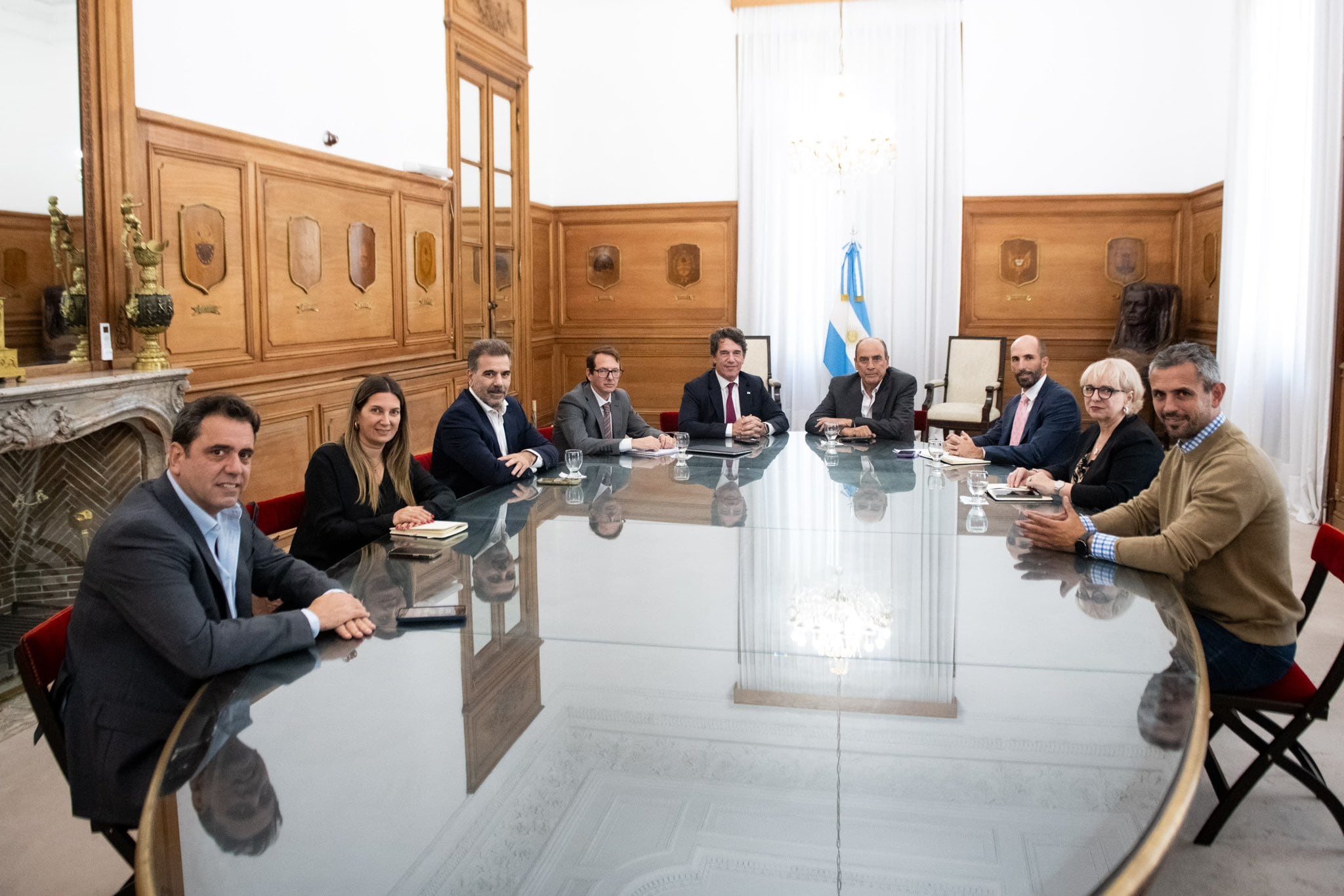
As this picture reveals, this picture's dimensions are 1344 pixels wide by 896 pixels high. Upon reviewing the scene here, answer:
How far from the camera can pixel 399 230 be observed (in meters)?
7.23

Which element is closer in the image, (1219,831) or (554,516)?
(1219,831)

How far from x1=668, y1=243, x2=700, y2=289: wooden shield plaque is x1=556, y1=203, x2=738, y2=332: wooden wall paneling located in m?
0.03

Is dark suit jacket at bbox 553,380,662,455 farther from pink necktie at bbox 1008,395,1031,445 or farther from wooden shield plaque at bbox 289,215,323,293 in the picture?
wooden shield plaque at bbox 289,215,323,293

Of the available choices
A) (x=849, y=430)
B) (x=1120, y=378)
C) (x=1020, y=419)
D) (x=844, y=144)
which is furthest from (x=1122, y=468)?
(x=844, y=144)

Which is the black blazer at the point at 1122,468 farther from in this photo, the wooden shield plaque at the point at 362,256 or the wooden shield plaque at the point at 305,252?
the wooden shield plaque at the point at 362,256

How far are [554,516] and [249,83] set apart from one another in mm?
3489

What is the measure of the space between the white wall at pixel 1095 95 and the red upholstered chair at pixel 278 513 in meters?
7.39

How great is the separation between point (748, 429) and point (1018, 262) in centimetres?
490

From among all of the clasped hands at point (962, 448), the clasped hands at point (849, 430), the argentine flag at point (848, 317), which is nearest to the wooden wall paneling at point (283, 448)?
the clasped hands at point (849, 430)

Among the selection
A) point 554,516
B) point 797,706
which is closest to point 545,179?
point 554,516

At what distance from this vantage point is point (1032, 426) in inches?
203

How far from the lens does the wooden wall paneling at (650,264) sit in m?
9.92

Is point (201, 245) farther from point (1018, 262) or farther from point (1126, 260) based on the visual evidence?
point (1126, 260)

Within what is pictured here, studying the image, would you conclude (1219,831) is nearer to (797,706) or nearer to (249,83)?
(797,706)
